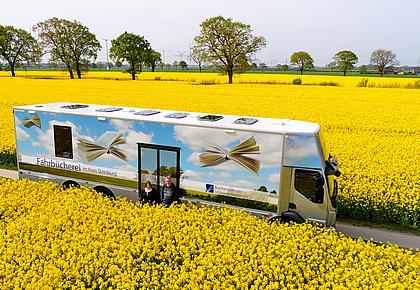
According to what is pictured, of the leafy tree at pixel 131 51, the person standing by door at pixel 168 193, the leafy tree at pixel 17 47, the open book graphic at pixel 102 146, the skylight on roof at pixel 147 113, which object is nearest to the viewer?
the person standing by door at pixel 168 193

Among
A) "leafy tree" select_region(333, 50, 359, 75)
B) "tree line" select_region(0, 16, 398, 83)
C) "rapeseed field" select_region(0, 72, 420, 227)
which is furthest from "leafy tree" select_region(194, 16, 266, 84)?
"leafy tree" select_region(333, 50, 359, 75)

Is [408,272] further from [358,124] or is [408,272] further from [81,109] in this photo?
[358,124]

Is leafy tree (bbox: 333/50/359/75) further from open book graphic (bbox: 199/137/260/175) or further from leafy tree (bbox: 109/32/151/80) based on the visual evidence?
open book graphic (bbox: 199/137/260/175)

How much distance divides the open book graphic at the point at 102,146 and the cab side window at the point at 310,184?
514 cm

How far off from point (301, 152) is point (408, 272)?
3.63 metres

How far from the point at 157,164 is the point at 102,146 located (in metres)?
2.04

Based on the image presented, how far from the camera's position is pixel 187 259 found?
711cm

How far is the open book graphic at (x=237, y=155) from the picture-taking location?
33.1 feet

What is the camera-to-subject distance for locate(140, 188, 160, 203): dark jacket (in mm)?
10992

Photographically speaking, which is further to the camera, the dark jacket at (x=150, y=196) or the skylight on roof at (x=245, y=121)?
the dark jacket at (x=150, y=196)

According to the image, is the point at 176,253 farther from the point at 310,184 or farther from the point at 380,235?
the point at 380,235

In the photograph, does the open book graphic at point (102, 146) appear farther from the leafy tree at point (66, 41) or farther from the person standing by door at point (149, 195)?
the leafy tree at point (66, 41)

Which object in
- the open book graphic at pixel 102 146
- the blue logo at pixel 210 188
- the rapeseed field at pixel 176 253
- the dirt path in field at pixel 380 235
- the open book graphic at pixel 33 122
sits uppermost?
the open book graphic at pixel 33 122

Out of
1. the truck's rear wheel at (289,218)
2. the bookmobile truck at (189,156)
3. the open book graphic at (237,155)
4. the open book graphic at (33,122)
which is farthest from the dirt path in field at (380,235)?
the open book graphic at (33,122)
